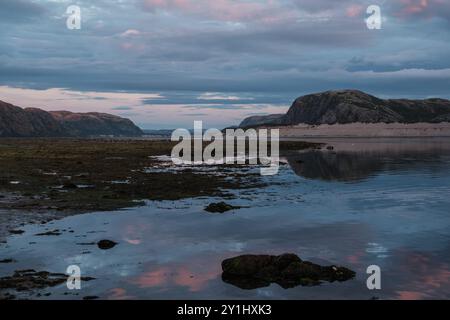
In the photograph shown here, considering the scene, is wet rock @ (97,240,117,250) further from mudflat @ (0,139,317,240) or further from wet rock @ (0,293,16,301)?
wet rock @ (0,293,16,301)

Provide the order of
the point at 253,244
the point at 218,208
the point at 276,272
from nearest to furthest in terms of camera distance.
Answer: the point at 276,272 → the point at 253,244 → the point at 218,208

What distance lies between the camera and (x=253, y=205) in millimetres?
35156

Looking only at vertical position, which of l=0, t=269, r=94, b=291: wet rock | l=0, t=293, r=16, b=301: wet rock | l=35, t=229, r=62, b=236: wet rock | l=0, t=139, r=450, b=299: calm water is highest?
l=0, t=293, r=16, b=301: wet rock

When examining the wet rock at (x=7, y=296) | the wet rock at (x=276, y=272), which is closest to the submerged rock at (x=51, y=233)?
the wet rock at (x=7, y=296)

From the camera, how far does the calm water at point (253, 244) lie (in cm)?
1694

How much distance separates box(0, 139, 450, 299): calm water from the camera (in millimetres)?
16938

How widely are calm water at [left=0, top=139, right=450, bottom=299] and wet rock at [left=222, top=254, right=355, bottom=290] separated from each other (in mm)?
432

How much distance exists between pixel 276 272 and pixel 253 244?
534 centimetres

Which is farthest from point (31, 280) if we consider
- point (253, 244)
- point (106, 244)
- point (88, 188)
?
point (88, 188)

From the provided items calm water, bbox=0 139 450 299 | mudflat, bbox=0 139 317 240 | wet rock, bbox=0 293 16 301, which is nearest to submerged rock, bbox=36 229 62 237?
calm water, bbox=0 139 450 299

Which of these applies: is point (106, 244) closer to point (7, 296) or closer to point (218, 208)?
point (7, 296)

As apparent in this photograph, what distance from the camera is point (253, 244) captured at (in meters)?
23.4
